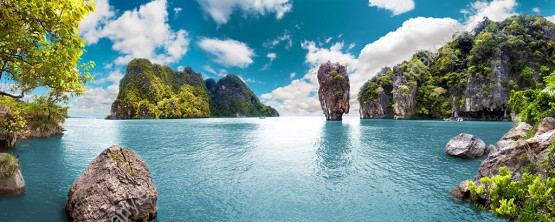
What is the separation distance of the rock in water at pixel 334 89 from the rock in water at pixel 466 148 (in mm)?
84795

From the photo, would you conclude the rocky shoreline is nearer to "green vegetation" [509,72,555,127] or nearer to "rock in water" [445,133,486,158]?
"green vegetation" [509,72,555,127]

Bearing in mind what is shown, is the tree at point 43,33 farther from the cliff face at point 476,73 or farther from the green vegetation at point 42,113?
the cliff face at point 476,73

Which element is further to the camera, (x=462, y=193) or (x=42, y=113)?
(x=42, y=113)

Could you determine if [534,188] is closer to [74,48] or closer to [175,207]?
[74,48]

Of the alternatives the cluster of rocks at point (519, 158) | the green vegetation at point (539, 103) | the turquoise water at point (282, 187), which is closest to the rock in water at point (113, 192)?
the turquoise water at point (282, 187)

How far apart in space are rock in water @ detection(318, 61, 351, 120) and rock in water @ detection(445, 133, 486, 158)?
84.8 metres

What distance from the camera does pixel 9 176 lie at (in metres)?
12.2

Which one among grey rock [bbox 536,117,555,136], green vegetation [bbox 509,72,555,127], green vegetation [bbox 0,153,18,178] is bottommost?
green vegetation [bbox 0,153,18,178]

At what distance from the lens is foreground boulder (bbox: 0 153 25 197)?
38.7 ft

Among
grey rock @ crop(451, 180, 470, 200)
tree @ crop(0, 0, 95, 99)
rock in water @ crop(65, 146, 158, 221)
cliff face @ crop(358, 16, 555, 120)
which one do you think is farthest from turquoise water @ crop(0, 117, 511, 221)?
cliff face @ crop(358, 16, 555, 120)

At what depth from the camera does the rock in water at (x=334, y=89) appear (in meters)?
109

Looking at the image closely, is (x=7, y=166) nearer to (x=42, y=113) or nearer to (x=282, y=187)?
(x=282, y=187)

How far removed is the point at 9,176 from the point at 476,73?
11377 cm

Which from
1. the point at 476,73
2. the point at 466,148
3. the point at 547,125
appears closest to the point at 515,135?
the point at 466,148
